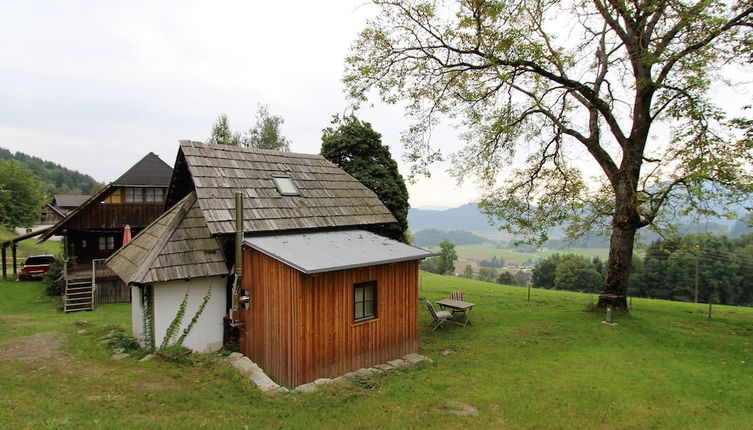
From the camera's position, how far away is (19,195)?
132 feet

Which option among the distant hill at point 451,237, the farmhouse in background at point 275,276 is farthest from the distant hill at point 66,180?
the distant hill at point 451,237

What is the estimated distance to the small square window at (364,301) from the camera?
A: 8.56 metres

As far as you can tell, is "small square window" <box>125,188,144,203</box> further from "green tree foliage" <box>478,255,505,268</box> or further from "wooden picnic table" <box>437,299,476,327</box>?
"green tree foliage" <box>478,255,505,268</box>

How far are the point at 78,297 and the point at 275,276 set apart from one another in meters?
15.1

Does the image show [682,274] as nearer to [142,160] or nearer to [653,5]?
[653,5]

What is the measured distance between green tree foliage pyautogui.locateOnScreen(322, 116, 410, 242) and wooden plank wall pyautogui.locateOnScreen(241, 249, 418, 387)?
8395 mm

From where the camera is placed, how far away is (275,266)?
8.30 m

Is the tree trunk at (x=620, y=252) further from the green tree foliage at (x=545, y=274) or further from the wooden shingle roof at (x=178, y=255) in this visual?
the green tree foliage at (x=545, y=274)

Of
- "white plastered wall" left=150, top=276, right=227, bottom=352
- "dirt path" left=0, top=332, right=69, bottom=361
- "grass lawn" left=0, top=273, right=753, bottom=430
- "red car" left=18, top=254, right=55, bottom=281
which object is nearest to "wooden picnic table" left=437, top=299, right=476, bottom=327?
"grass lawn" left=0, top=273, right=753, bottom=430

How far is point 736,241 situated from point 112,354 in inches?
2933

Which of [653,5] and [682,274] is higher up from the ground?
[653,5]

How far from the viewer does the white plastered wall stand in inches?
351

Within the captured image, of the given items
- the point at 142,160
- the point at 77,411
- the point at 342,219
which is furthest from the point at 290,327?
the point at 142,160

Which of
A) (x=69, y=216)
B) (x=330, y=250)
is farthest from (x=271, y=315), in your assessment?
(x=69, y=216)
